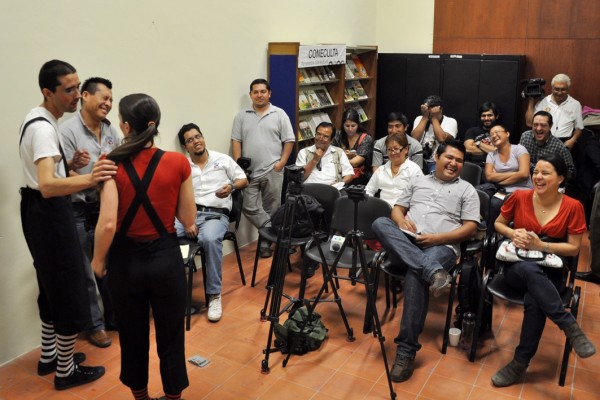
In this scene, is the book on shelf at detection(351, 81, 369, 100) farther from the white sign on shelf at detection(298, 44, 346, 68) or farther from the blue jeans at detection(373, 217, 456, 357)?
the blue jeans at detection(373, 217, 456, 357)

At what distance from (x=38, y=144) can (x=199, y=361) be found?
1611 mm

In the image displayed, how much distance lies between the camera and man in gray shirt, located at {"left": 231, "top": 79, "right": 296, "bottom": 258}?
5.21m

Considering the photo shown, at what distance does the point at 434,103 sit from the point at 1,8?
4.55 meters

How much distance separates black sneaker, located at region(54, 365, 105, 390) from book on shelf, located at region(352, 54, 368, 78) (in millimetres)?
5206

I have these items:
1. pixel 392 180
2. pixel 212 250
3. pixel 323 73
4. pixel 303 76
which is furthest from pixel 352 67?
pixel 212 250

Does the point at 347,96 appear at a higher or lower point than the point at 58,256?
higher

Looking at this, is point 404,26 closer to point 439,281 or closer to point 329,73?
point 329,73

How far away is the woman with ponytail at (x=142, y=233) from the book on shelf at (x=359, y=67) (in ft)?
17.5

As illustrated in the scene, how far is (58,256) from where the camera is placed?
2982 millimetres

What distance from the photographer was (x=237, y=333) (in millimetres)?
3893

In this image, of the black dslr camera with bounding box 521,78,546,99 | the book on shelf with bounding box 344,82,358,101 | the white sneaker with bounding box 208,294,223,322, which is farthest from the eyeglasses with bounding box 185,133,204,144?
the black dslr camera with bounding box 521,78,546,99

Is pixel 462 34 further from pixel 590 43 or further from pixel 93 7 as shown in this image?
pixel 93 7

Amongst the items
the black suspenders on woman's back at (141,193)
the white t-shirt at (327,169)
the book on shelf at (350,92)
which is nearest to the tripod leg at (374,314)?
the black suspenders on woman's back at (141,193)

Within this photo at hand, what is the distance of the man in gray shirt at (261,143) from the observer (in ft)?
17.1
